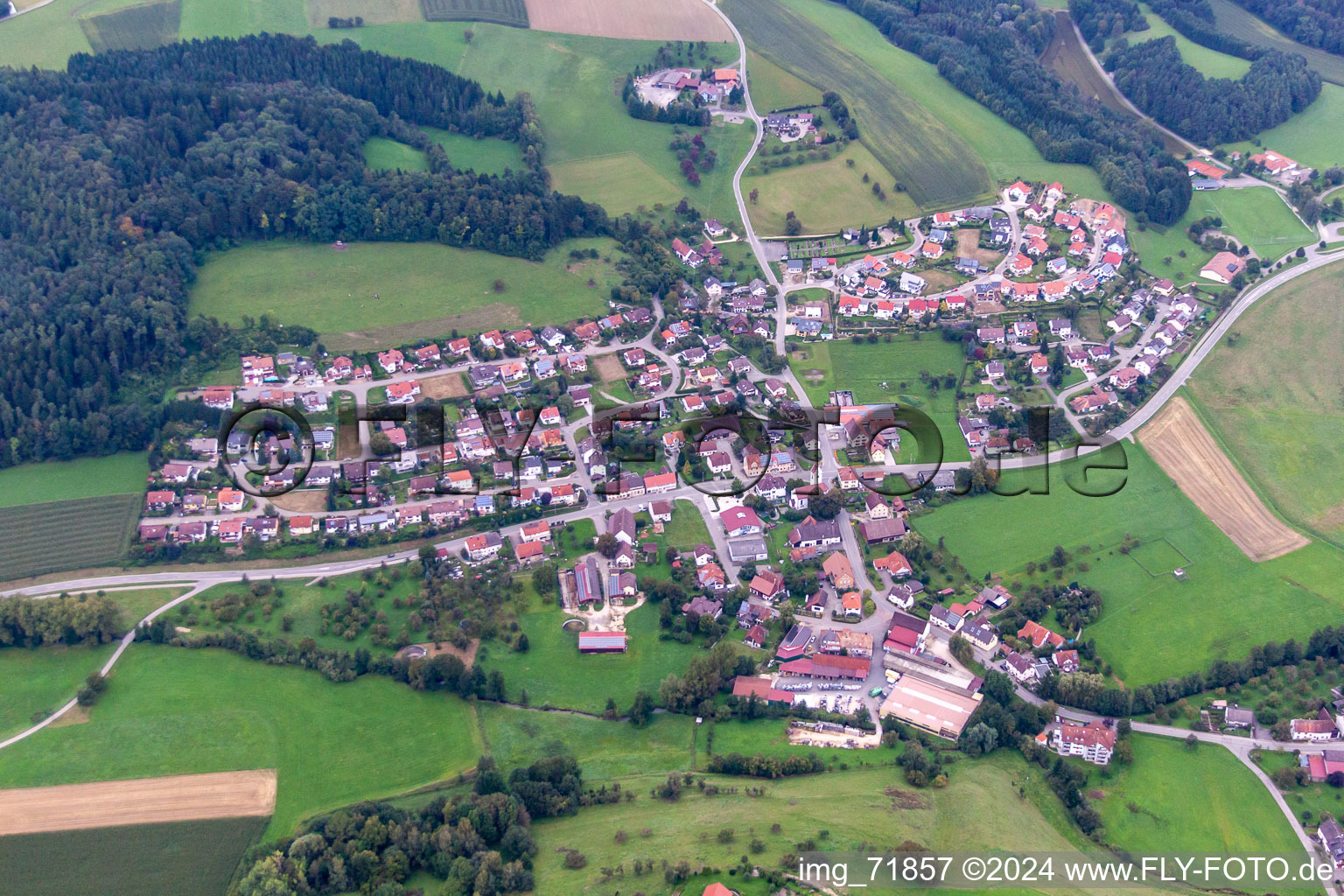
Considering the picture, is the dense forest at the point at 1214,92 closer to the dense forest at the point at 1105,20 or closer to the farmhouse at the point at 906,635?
the dense forest at the point at 1105,20

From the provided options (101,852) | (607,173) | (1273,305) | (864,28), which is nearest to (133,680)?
(101,852)

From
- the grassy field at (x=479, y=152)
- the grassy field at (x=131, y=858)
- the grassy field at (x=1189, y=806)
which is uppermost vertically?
the grassy field at (x=479, y=152)

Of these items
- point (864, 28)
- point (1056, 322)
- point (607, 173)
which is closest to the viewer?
point (1056, 322)

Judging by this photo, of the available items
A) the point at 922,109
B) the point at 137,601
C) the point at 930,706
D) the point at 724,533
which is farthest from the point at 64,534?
the point at 922,109

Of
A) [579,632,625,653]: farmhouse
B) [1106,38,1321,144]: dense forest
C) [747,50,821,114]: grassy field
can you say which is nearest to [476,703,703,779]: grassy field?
[579,632,625,653]: farmhouse

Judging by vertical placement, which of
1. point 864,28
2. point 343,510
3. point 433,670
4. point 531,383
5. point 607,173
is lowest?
point 433,670

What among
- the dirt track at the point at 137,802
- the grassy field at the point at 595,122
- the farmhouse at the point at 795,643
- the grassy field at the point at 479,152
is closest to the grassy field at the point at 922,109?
the grassy field at the point at 595,122

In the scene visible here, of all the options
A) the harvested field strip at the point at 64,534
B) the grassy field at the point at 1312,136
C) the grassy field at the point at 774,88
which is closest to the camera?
the harvested field strip at the point at 64,534

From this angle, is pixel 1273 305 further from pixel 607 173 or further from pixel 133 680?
pixel 133 680

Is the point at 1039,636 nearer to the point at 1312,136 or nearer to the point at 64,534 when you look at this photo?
the point at 64,534
